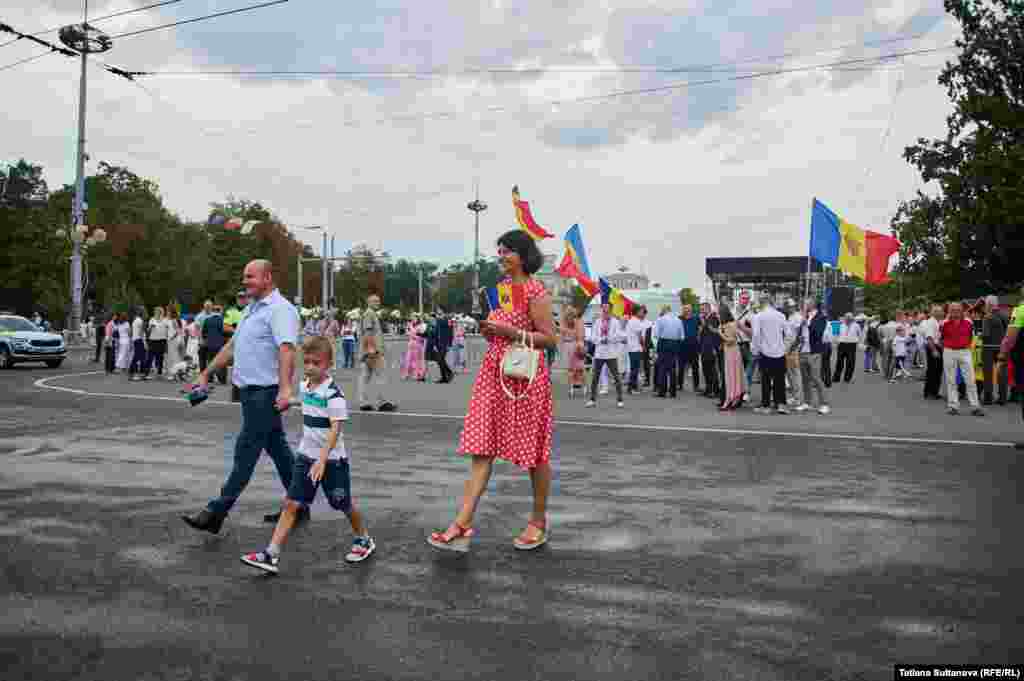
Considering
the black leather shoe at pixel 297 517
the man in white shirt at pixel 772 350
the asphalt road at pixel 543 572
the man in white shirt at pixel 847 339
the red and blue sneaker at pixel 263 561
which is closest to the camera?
the asphalt road at pixel 543 572

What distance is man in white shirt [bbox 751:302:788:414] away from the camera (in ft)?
46.3

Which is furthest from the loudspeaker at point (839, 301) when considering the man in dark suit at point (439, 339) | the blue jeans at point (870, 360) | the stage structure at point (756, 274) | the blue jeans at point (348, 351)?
the blue jeans at point (348, 351)

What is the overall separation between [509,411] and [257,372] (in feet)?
5.53

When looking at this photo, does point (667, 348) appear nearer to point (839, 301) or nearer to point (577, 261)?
point (577, 261)

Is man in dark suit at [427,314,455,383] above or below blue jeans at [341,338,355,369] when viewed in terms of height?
above

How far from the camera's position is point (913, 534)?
575cm

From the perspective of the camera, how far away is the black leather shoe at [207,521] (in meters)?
5.62

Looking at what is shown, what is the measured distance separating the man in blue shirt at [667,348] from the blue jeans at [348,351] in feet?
47.5

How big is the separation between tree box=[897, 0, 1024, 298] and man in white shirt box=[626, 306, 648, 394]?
62.8 ft

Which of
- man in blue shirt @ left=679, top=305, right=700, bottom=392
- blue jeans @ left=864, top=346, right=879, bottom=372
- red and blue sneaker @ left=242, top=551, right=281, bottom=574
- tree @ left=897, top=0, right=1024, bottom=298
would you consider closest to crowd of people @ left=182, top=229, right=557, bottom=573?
red and blue sneaker @ left=242, top=551, right=281, bottom=574

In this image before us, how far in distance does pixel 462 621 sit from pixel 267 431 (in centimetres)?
239

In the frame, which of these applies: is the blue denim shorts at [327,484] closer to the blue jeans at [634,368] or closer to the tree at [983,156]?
the blue jeans at [634,368]

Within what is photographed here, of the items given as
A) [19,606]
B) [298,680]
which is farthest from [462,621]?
[19,606]

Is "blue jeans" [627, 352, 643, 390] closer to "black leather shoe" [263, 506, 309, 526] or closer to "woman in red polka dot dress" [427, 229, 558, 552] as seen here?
"black leather shoe" [263, 506, 309, 526]
